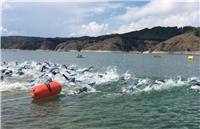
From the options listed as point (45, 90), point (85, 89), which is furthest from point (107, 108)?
point (85, 89)

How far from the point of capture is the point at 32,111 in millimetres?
28078

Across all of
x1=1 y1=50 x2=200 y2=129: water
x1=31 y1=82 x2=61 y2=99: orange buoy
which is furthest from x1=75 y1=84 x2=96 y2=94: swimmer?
x1=31 y1=82 x2=61 y2=99: orange buoy

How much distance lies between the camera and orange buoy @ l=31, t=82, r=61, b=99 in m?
32.2

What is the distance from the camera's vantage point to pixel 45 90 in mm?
32562

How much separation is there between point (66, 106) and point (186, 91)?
12655 millimetres

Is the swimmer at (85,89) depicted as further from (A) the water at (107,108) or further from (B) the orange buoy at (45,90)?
(B) the orange buoy at (45,90)

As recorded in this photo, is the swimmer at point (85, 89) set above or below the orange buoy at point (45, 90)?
below

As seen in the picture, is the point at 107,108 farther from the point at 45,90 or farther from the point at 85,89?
the point at 85,89

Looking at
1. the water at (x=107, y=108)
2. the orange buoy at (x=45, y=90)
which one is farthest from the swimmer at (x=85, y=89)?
the orange buoy at (x=45, y=90)

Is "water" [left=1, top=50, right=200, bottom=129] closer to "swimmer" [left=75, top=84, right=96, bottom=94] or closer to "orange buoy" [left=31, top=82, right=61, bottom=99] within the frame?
"orange buoy" [left=31, top=82, right=61, bottom=99]

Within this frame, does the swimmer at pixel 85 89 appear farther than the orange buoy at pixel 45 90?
Yes

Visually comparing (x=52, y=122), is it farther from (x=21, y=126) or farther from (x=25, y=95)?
(x=25, y=95)

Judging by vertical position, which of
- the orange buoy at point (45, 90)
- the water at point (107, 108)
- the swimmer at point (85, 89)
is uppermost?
the orange buoy at point (45, 90)

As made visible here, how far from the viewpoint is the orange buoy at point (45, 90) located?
1267 inches
